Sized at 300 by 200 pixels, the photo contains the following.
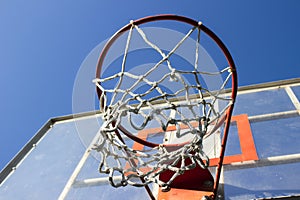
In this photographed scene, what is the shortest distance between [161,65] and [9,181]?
134cm

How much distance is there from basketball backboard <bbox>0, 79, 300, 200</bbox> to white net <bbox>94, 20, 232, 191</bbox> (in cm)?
21

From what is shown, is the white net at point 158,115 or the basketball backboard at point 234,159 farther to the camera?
the basketball backboard at point 234,159

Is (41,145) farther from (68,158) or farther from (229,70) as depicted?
(229,70)

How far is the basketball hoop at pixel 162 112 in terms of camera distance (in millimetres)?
1918

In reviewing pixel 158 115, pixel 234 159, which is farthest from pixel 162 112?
pixel 234 159

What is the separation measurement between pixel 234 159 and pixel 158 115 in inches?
28.4

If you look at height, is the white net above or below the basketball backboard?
above

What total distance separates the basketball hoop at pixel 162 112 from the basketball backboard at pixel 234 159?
0.15 m

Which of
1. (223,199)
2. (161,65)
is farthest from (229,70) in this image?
(223,199)

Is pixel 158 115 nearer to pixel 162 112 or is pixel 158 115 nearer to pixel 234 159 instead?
pixel 162 112

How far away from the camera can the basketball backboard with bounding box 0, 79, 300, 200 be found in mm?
2205

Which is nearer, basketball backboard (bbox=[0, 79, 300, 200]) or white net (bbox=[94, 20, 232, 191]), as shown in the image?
white net (bbox=[94, 20, 232, 191])

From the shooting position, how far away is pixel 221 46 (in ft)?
7.45

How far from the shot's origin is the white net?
1.91m
